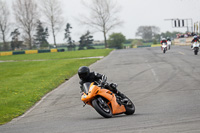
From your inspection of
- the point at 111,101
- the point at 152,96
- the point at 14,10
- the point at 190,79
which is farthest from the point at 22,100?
the point at 14,10

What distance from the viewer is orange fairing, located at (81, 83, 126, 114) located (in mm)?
8742

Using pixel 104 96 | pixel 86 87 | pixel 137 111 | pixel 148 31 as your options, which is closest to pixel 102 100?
pixel 104 96

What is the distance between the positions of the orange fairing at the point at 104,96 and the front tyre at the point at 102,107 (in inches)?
4.9

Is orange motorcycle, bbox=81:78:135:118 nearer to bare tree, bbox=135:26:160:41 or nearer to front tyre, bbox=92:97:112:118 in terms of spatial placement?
front tyre, bbox=92:97:112:118

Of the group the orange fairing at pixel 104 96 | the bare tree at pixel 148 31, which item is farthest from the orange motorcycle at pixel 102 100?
the bare tree at pixel 148 31

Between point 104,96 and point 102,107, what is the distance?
0.30m

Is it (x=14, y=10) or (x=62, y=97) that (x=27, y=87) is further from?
(x=14, y=10)

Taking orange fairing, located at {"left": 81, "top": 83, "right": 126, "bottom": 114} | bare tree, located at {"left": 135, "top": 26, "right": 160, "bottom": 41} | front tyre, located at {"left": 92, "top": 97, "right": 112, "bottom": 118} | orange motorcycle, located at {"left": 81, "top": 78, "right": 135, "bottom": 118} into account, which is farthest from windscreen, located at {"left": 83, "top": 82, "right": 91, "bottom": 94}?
bare tree, located at {"left": 135, "top": 26, "right": 160, "bottom": 41}

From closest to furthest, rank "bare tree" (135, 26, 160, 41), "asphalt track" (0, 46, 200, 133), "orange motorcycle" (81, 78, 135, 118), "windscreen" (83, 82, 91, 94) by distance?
"asphalt track" (0, 46, 200, 133) → "orange motorcycle" (81, 78, 135, 118) → "windscreen" (83, 82, 91, 94) → "bare tree" (135, 26, 160, 41)

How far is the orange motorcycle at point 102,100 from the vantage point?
28.6ft

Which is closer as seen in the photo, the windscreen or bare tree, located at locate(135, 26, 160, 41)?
the windscreen

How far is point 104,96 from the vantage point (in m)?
8.88

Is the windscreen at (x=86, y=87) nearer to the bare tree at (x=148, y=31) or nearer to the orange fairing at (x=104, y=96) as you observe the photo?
the orange fairing at (x=104, y=96)

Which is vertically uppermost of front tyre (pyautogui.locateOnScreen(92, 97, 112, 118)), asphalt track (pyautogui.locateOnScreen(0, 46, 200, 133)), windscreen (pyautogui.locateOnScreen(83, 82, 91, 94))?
windscreen (pyautogui.locateOnScreen(83, 82, 91, 94))
